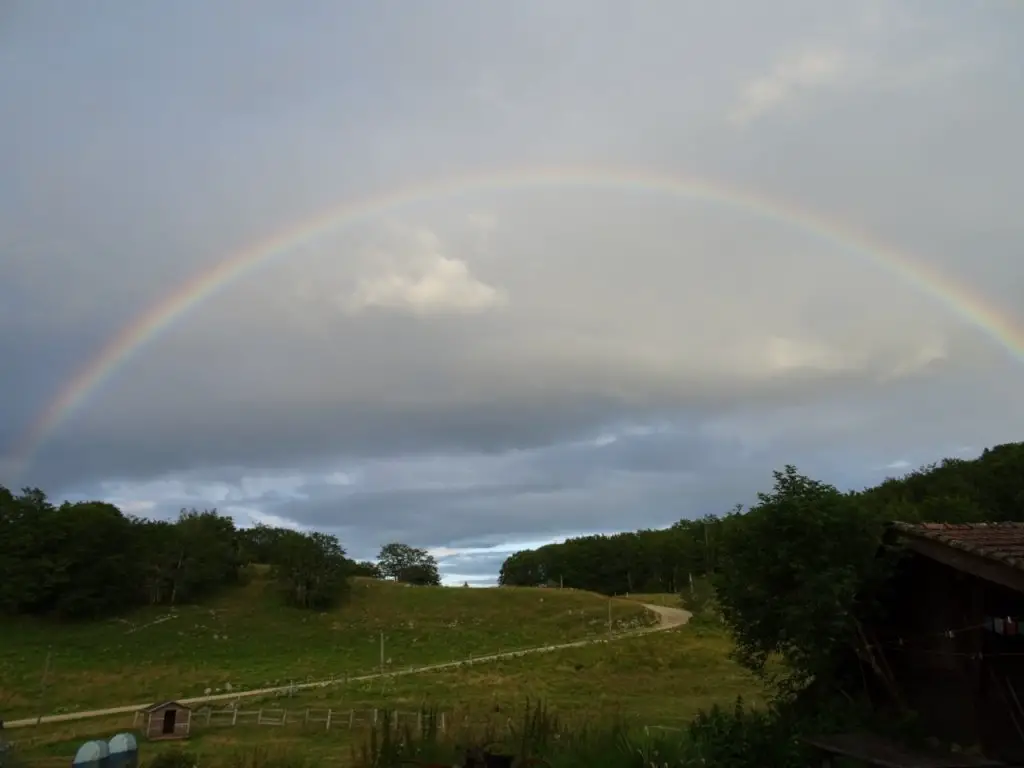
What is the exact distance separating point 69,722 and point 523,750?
2529cm

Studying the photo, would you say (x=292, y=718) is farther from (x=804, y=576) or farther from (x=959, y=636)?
(x=959, y=636)

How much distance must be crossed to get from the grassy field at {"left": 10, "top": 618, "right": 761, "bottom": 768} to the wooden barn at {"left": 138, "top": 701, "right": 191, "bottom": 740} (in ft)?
2.45

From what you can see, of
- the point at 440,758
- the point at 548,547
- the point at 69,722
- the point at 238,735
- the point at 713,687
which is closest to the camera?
the point at 440,758

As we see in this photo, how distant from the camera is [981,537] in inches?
433

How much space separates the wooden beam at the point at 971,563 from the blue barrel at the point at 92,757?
1281cm

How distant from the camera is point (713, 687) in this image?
105 ft

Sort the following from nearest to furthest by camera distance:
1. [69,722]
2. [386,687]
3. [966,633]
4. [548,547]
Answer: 1. [966,633]
2. [69,722]
3. [386,687]
4. [548,547]

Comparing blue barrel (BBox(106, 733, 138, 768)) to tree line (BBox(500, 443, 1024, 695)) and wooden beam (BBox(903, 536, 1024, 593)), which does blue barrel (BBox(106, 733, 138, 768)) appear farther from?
wooden beam (BBox(903, 536, 1024, 593))

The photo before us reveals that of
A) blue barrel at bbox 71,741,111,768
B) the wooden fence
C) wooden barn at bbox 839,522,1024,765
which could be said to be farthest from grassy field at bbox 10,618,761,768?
wooden barn at bbox 839,522,1024,765

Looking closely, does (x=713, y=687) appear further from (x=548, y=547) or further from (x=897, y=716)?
(x=548, y=547)

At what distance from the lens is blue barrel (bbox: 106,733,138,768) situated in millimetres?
12555

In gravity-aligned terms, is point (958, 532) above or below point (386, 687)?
above

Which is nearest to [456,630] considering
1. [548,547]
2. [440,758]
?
[440,758]

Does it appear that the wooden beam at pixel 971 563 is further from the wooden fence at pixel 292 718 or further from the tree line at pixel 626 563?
the tree line at pixel 626 563
